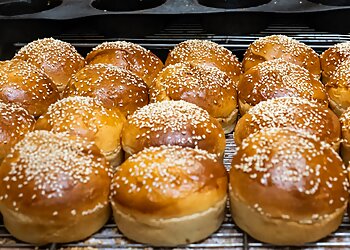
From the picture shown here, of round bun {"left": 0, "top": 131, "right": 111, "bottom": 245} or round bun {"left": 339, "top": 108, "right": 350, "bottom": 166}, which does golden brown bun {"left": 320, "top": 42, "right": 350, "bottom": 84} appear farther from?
round bun {"left": 0, "top": 131, "right": 111, "bottom": 245}

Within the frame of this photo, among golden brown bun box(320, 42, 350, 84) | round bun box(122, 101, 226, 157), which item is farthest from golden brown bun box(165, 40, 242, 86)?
round bun box(122, 101, 226, 157)

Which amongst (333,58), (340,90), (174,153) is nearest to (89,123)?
(174,153)

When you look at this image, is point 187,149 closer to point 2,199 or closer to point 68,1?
point 2,199

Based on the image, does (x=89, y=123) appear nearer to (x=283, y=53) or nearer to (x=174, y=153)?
(x=174, y=153)

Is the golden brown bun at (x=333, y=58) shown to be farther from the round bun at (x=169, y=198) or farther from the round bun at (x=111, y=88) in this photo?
the round bun at (x=169, y=198)

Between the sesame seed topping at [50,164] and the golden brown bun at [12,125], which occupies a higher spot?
the sesame seed topping at [50,164]

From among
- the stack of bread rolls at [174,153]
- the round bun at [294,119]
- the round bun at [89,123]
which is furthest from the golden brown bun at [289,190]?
the round bun at [89,123]
